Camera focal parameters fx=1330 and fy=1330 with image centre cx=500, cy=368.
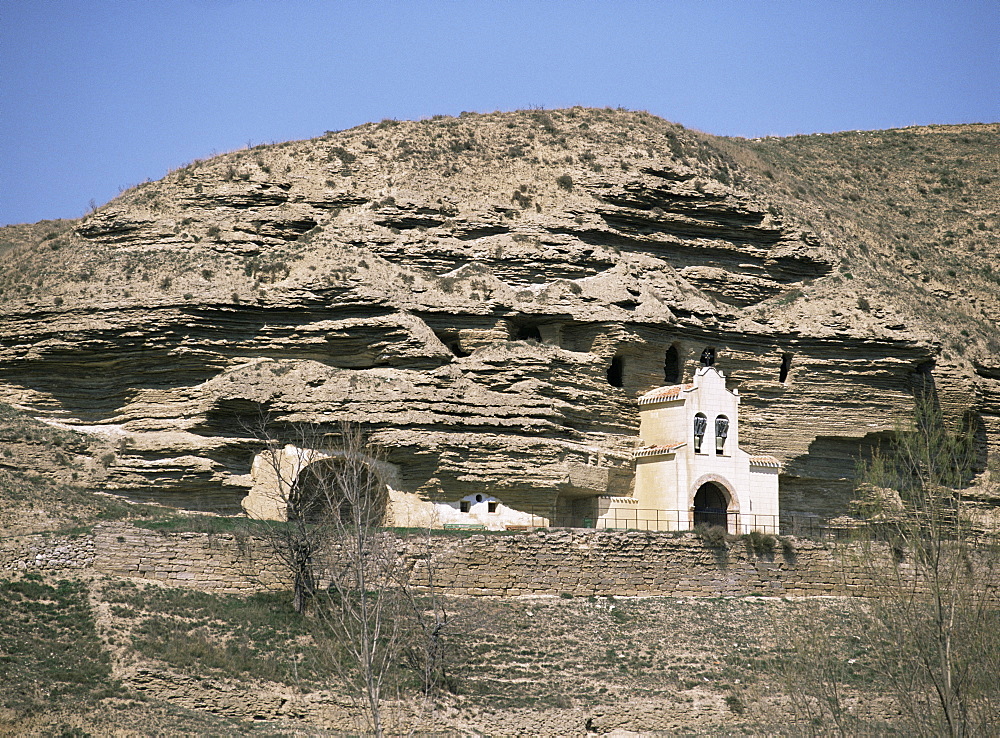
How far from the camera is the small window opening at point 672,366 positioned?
47.1 m

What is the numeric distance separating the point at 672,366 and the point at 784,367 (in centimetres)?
415

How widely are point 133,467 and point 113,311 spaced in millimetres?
5469

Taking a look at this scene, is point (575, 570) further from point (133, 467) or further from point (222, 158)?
point (222, 158)

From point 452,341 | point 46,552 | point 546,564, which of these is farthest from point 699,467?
point 46,552

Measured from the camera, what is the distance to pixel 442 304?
4453 centimetres

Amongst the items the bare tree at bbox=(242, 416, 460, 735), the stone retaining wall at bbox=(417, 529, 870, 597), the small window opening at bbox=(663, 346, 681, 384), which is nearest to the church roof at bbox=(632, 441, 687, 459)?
the small window opening at bbox=(663, 346, 681, 384)

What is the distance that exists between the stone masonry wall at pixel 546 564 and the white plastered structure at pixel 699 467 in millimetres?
3041

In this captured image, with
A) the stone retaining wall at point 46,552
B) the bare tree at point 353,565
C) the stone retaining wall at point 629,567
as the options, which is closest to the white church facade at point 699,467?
the stone retaining wall at point 629,567

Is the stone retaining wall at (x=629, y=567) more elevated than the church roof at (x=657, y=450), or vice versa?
the church roof at (x=657, y=450)

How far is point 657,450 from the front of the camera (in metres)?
44.2

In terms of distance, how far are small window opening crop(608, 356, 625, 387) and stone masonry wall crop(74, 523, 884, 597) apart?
7.40 metres

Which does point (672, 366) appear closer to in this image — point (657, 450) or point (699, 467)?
point (657, 450)

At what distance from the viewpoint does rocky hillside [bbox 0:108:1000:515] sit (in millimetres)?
42219

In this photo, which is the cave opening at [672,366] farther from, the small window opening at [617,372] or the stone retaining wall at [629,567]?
the stone retaining wall at [629,567]
